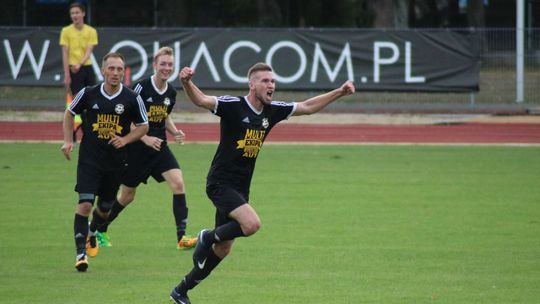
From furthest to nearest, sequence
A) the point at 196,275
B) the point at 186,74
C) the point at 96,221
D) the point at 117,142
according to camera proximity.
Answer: the point at 96,221 → the point at 117,142 → the point at 196,275 → the point at 186,74

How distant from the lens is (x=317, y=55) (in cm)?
2761

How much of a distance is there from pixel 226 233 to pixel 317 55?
1959 centimetres

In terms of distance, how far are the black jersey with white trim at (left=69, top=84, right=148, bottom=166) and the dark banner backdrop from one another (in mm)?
17465

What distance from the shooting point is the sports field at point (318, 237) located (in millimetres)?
9031

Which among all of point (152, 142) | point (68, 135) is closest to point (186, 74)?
point (68, 135)

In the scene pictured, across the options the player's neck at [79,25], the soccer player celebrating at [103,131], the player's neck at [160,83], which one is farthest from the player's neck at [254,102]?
the player's neck at [79,25]

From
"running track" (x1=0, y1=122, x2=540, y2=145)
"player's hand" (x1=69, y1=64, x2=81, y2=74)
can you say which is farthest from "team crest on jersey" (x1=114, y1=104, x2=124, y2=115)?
"running track" (x1=0, y1=122, x2=540, y2=145)

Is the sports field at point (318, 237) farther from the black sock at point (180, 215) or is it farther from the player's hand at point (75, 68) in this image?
the player's hand at point (75, 68)

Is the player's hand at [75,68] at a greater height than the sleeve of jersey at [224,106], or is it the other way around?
the sleeve of jersey at [224,106]

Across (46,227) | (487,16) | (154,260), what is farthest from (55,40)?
(487,16)

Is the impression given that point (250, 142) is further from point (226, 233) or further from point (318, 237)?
point (318, 237)

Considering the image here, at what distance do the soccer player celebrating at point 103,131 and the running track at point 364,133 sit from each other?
12.4 metres

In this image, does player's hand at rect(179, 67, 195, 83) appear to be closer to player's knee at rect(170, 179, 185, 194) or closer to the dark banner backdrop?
player's knee at rect(170, 179, 185, 194)

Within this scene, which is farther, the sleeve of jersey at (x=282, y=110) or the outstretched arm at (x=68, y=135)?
the outstretched arm at (x=68, y=135)
